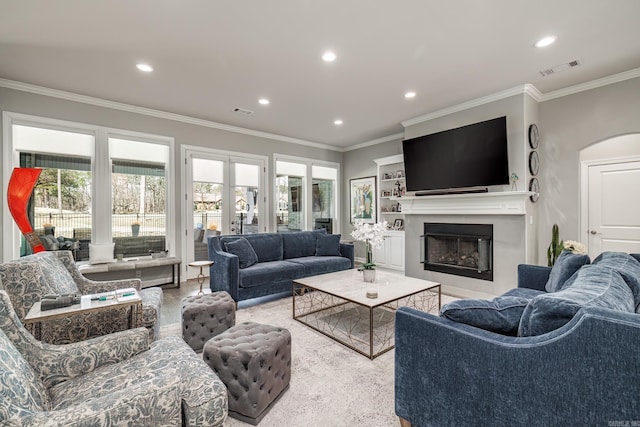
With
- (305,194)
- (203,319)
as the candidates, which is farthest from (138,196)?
(305,194)

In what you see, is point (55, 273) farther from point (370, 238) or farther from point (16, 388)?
point (370, 238)

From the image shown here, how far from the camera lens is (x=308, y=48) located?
2.94 meters

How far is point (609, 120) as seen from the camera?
12.2 ft

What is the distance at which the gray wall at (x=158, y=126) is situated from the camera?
3.84 meters

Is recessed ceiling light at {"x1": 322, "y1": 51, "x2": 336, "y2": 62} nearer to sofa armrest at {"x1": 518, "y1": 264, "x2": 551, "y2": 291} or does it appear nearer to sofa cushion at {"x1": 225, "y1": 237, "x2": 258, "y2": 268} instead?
sofa cushion at {"x1": 225, "y1": 237, "x2": 258, "y2": 268}

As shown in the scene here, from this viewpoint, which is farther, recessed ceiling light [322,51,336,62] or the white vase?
the white vase

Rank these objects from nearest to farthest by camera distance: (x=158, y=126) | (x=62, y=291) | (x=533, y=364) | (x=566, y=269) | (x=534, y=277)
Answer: (x=533, y=364) → (x=62, y=291) → (x=566, y=269) → (x=534, y=277) → (x=158, y=126)

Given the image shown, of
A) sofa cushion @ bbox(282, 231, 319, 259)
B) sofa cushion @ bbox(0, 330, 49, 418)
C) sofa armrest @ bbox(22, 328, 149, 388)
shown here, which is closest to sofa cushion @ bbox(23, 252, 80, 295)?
sofa armrest @ bbox(22, 328, 149, 388)

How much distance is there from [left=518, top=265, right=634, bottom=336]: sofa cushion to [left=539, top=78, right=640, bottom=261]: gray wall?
3.25 meters

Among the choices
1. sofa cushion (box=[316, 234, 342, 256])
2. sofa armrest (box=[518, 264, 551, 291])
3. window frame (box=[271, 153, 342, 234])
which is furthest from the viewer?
window frame (box=[271, 153, 342, 234])

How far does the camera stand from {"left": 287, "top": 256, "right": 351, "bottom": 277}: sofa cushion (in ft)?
14.5

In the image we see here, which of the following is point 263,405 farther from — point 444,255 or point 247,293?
point 444,255

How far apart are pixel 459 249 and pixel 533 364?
380 cm

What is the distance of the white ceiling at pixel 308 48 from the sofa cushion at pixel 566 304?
86.9 inches
